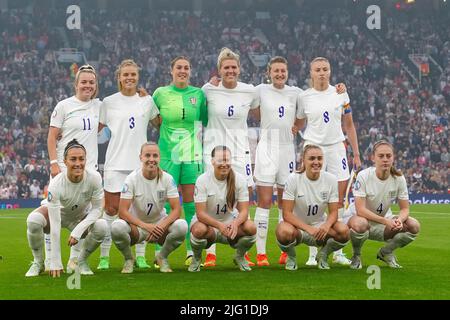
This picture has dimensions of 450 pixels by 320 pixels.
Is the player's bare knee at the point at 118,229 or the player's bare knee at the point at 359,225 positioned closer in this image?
the player's bare knee at the point at 118,229

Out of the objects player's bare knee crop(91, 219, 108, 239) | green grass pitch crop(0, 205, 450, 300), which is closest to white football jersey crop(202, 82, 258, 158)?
green grass pitch crop(0, 205, 450, 300)

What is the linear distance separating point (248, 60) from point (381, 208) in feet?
88.7

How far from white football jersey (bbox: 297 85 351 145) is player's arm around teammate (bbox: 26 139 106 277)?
2.59 meters

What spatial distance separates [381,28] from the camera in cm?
3744

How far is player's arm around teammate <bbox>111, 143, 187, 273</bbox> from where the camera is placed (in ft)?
26.5

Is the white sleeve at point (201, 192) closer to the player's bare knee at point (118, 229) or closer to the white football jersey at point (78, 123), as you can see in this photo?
the player's bare knee at point (118, 229)

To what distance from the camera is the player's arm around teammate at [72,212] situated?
25.7ft

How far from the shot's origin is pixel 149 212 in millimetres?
8336

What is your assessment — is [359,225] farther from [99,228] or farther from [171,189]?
[99,228]

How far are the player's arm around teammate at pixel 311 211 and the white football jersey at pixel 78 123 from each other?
2097 millimetres

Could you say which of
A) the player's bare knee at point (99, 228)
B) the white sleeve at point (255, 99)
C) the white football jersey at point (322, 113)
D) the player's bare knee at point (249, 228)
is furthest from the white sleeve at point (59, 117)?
the white football jersey at point (322, 113)
